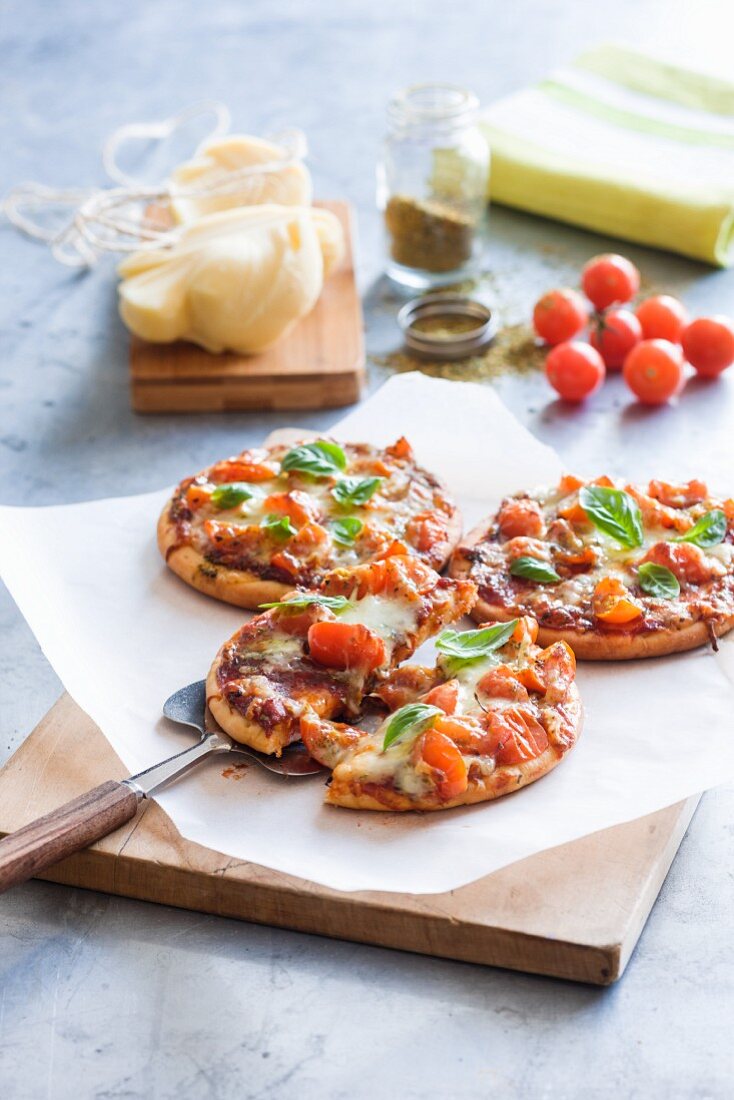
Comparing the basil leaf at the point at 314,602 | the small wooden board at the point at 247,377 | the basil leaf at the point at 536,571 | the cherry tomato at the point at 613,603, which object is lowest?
the small wooden board at the point at 247,377

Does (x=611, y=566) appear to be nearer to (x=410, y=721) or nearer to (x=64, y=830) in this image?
(x=410, y=721)

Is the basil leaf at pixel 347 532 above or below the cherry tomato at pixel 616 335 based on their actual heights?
above

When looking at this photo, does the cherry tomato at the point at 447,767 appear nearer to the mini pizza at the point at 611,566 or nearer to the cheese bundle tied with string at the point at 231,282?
the mini pizza at the point at 611,566

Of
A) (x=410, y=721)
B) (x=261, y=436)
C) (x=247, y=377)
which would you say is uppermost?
(x=410, y=721)

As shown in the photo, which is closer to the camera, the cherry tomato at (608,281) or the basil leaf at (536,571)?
the basil leaf at (536,571)

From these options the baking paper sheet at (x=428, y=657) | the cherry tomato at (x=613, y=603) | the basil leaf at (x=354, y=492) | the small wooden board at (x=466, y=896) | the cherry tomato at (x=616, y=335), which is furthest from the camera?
the cherry tomato at (x=616, y=335)

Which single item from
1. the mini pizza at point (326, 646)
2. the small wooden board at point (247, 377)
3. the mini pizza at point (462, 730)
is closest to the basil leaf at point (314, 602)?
the mini pizza at point (326, 646)

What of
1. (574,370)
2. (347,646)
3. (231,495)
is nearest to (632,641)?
(347,646)

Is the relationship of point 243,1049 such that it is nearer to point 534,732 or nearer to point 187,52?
point 534,732

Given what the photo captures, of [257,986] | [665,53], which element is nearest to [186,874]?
[257,986]
